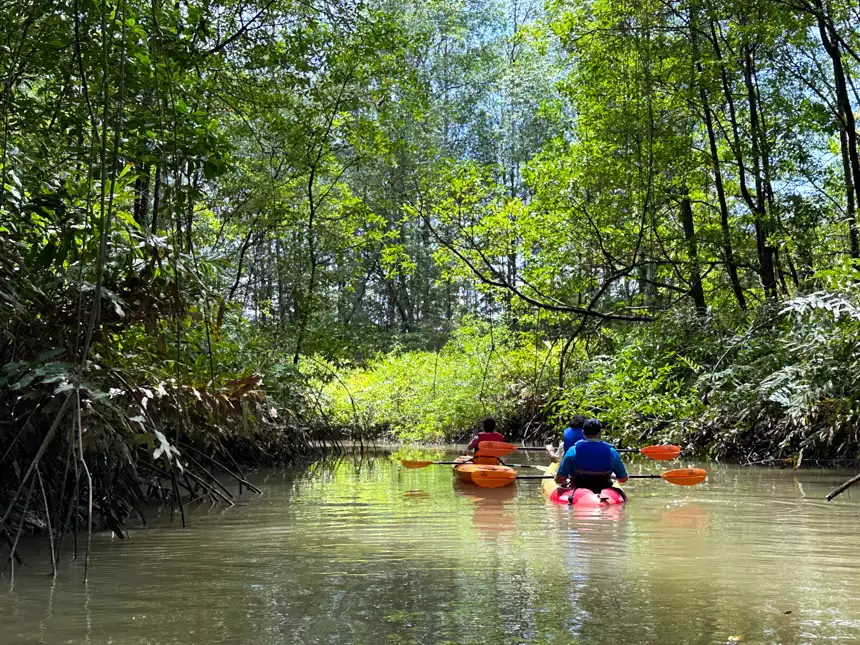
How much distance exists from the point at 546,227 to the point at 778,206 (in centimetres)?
429

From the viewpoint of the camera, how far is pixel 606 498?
29.7 ft

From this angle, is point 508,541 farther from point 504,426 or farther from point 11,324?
point 504,426

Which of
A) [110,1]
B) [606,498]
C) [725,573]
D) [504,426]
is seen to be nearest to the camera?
[725,573]

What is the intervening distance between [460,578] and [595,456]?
4463 millimetres

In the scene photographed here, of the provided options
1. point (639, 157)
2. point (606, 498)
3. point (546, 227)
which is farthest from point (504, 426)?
point (606, 498)

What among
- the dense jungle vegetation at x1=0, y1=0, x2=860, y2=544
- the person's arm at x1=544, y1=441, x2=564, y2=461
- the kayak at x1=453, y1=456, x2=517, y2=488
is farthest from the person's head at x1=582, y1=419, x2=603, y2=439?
the dense jungle vegetation at x1=0, y1=0, x2=860, y2=544

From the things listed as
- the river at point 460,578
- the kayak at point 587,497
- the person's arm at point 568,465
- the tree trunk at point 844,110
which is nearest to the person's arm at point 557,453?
the person's arm at point 568,465

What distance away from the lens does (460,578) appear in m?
5.34

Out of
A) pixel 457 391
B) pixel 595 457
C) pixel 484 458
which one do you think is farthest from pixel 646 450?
pixel 457 391

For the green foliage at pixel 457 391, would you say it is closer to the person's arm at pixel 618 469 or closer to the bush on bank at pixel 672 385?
the bush on bank at pixel 672 385

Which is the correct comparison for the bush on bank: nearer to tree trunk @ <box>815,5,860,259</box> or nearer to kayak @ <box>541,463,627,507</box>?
tree trunk @ <box>815,5,860,259</box>

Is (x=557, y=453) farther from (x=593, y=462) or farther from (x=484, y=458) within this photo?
(x=593, y=462)

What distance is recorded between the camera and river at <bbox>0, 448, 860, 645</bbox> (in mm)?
4121

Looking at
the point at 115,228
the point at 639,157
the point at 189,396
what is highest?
the point at 639,157
